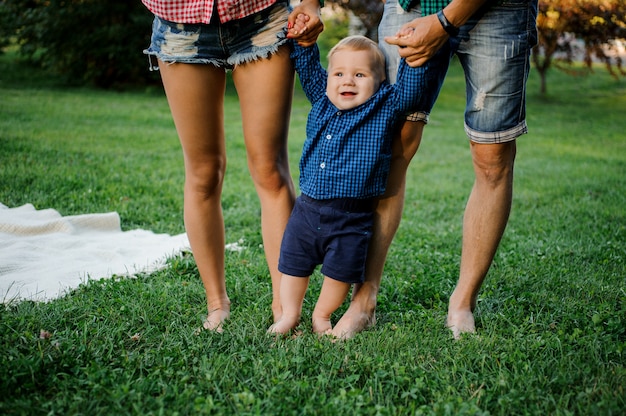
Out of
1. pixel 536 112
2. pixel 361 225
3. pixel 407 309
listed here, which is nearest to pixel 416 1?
pixel 361 225

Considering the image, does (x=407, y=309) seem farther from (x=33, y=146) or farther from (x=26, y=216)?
(x=33, y=146)

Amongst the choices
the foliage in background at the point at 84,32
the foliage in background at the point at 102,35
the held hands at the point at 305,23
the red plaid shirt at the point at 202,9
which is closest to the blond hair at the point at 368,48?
the held hands at the point at 305,23

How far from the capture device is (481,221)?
2.79m

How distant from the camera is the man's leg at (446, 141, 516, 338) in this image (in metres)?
2.68

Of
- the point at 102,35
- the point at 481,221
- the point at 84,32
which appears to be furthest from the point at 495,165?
the point at 84,32

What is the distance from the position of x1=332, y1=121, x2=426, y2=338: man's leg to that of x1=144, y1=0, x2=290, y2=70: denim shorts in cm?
71

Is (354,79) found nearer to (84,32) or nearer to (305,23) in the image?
(305,23)

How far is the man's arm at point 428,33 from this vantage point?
2.35m

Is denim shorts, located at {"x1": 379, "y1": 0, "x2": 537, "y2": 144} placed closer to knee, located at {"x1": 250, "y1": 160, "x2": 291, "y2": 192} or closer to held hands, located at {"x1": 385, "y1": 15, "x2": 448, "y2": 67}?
held hands, located at {"x1": 385, "y1": 15, "x2": 448, "y2": 67}

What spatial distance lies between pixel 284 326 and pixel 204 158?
0.84 m

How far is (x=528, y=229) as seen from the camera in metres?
4.64

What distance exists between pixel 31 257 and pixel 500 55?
9.87 ft

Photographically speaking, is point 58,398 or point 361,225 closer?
point 58,398

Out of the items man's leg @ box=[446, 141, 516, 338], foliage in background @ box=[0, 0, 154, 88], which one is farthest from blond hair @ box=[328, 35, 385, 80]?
→ foliage in background @ box=[0, 0, 154, 88]
